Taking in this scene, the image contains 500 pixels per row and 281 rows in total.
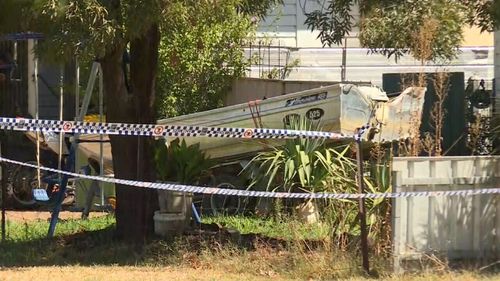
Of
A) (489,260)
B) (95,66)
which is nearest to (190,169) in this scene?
(95,66)

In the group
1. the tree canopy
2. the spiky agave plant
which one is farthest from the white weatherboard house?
the tree canopy

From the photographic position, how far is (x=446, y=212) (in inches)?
281

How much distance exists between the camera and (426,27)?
22.7 ft

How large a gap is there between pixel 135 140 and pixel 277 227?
7.23 feet

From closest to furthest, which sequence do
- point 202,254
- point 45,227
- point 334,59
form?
point 202,254 < point 45,227 < point 334,59

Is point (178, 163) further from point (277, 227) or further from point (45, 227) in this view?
point (45, 227)

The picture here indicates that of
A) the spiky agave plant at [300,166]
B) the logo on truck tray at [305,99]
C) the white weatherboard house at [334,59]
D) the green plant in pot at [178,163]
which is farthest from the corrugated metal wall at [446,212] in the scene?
the white weatherboard house at [334,59]

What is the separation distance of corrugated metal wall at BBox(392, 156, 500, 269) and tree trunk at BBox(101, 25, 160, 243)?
3.12 meters

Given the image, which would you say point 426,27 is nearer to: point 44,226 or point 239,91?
point 44,226

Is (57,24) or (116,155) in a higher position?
(57,24)

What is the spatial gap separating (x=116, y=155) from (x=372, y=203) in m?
3.09

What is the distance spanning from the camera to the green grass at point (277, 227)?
8363mm

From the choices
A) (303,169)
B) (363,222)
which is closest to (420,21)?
(363,222)

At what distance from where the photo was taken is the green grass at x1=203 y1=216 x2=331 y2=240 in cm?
836
